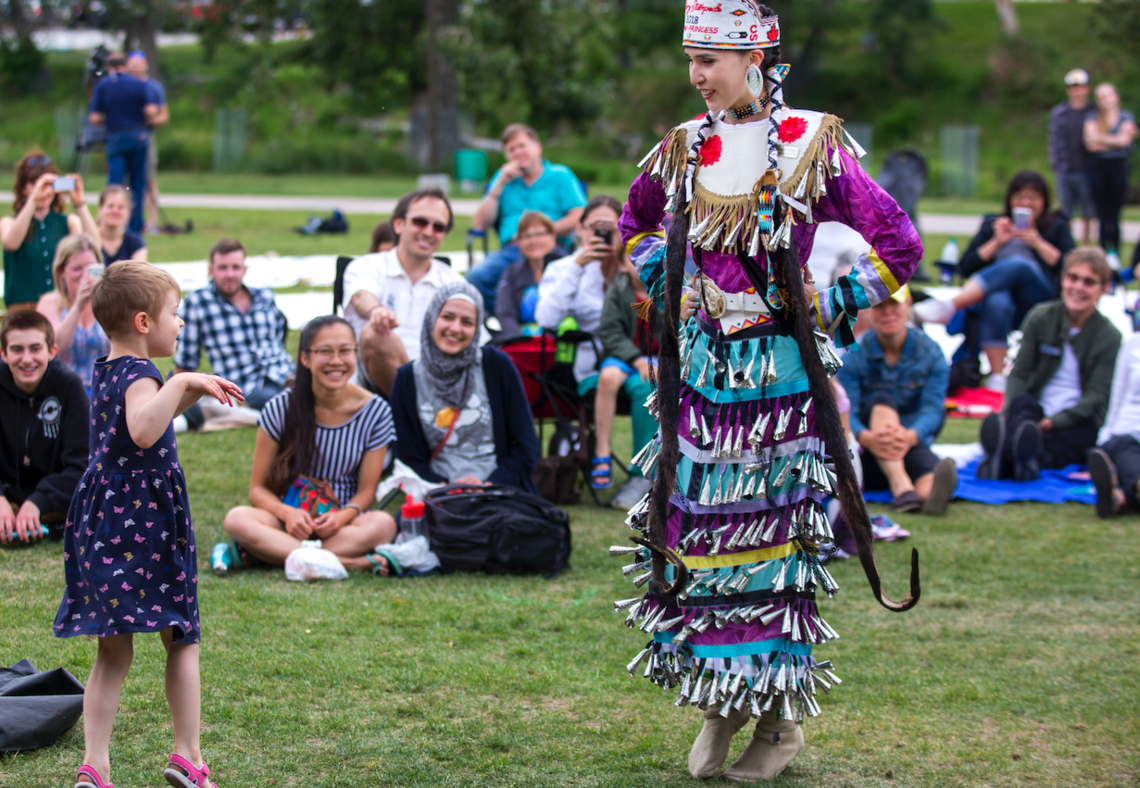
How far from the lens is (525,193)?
862cm

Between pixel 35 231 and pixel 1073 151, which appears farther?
pixel 1073 151

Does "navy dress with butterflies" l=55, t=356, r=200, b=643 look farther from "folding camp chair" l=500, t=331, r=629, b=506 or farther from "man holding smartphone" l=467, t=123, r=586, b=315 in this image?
"man holding smartphone" l=467, t=123, r=586, b=315

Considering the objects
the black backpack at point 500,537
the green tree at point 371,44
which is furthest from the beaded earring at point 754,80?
the green tree at point 371,44

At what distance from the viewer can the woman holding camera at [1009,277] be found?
27.8ft

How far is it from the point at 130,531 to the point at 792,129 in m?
1.90

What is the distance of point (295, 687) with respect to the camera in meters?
3.76

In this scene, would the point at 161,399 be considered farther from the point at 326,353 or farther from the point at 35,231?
the point at 35,231

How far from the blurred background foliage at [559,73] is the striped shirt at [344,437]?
20.6 meters

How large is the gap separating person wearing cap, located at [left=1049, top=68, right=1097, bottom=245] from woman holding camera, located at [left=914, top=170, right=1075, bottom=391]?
16.6 ft

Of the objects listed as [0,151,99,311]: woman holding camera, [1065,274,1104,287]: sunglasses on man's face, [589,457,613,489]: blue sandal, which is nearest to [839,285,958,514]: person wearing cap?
[1065,274,1104,287]: sunglasses on man's face

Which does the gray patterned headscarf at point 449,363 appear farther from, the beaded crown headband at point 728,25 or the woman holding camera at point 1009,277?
the woman holding camera at point 1009,277

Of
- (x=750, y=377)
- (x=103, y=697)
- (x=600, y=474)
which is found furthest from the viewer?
(x=600, y=474)

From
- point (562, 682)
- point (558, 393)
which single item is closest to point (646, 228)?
point (562, 682)

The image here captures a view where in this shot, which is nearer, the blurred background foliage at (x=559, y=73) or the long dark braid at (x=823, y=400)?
the long dark braid at (x=823, y=400)
